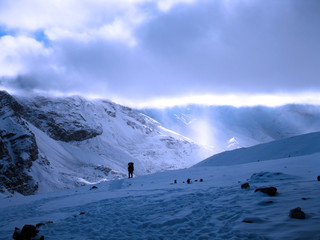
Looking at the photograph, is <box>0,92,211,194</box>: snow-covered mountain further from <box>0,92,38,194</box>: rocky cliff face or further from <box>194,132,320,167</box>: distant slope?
<box>194,132,320,167</box>: distant slope

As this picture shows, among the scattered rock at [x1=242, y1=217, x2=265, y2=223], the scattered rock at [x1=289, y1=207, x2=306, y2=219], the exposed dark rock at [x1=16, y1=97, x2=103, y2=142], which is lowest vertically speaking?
the scattered rock at [x1=242, y1=217, x2=265, y2=223]

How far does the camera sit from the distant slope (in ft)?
73.8

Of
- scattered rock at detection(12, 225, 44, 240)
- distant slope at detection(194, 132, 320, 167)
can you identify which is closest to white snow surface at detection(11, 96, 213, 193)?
distant slope at detection(194, 132, 320, 167)

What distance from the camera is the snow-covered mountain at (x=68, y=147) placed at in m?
77.6

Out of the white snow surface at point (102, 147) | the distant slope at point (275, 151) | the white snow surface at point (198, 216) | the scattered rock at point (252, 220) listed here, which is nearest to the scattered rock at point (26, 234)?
the white snow surface at point (198, 216)

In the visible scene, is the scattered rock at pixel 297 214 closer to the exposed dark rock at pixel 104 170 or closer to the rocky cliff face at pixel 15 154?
the rocky cliff face at pixel 15 154

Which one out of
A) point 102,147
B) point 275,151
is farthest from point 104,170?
point 275,151

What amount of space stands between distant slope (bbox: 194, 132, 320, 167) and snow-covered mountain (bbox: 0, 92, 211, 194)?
2280 inches

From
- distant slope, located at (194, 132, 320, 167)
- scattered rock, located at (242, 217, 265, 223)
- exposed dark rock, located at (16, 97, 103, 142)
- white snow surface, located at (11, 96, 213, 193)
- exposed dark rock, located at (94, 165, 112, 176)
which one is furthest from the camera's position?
exposed dark rock, located at (16, 97, 103, 142)

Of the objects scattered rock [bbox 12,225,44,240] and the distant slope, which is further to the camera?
the distant slope

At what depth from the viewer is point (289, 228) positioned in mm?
5355

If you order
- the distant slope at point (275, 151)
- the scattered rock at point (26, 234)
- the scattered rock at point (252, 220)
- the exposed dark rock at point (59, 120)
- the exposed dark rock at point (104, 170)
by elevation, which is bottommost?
the exposed dark rock at point (104, 170)

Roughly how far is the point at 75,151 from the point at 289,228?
15280 centimetres

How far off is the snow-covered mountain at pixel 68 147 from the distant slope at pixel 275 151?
5792 centimetres
